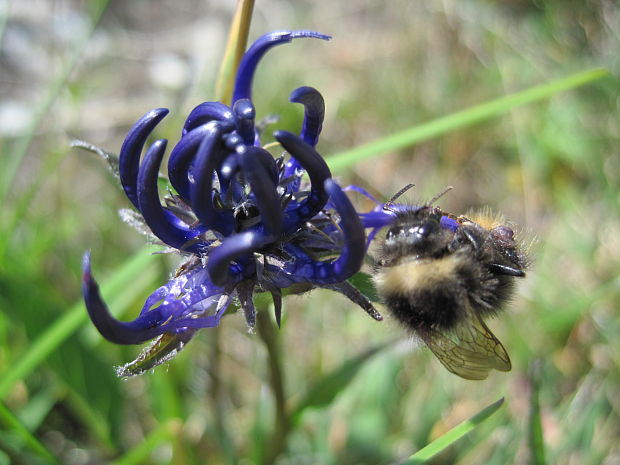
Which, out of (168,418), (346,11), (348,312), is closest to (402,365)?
(348,312)

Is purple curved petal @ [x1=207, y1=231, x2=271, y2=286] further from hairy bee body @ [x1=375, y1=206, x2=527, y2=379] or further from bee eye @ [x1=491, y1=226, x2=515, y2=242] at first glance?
bee eye @ [x1=491, y1=226, x2=515, y2=242]

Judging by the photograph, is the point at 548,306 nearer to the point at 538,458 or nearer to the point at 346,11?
the point at 538,458

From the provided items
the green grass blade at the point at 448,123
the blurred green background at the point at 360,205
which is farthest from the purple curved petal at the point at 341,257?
the green grass blade at the point at 448,123

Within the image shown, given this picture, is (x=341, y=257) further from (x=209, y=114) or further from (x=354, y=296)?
(x=209, y=114)

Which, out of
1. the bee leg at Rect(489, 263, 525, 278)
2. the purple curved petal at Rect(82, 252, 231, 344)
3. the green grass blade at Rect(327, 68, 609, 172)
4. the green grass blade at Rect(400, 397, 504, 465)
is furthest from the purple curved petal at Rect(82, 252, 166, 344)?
the green grass blade at Rect(327, 68, 609, 172)

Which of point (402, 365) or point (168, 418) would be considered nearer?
point (168, 418)

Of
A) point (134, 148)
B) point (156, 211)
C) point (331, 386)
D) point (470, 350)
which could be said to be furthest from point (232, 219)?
point (331, 386)

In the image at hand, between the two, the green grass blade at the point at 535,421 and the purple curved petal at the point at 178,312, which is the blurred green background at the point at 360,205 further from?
the purple curved petal at the point at 178,312
